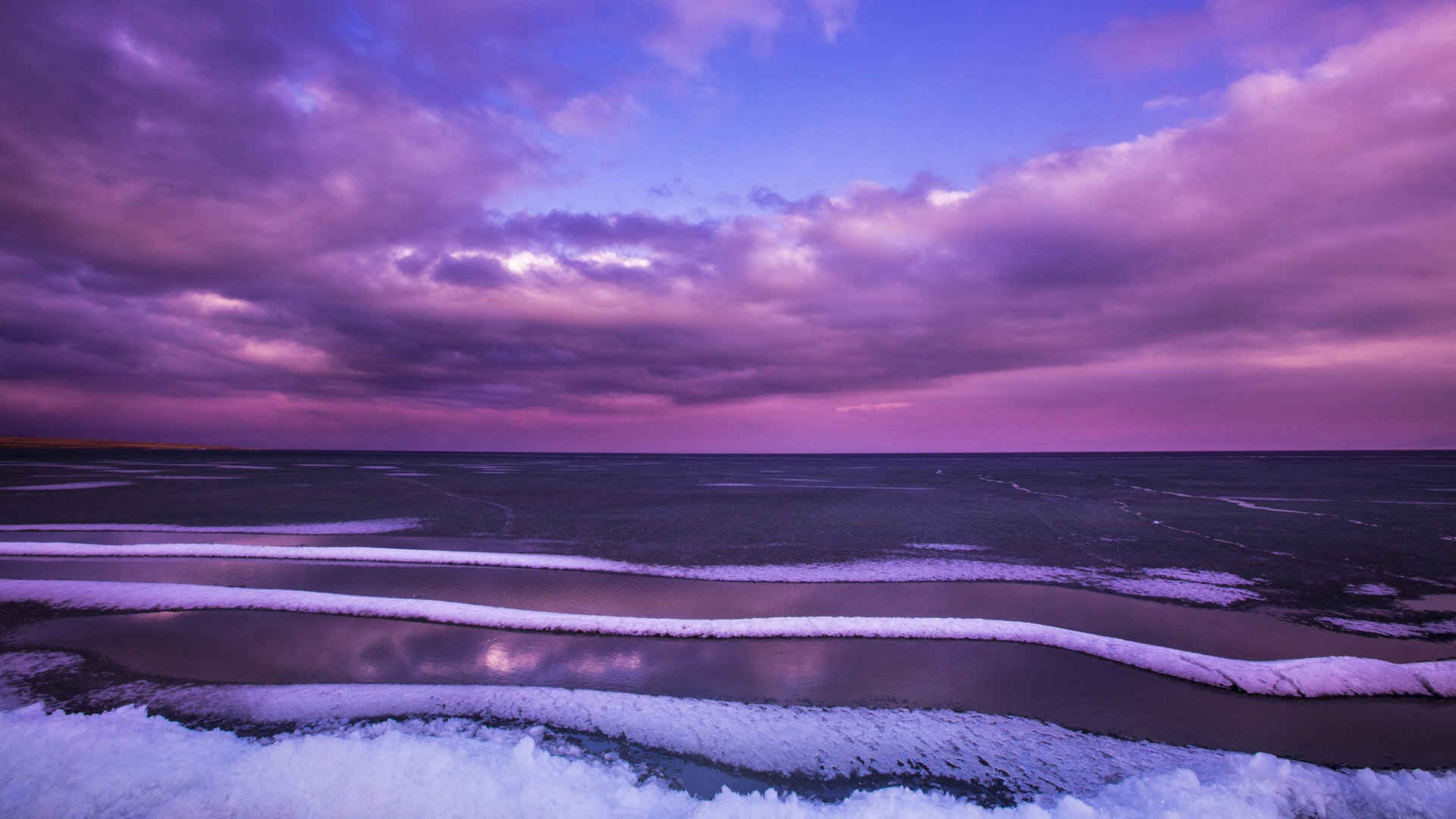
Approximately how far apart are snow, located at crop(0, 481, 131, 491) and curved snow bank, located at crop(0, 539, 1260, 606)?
717 inches

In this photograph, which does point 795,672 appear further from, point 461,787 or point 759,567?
point 759,567

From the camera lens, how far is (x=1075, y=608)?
24.3 feet

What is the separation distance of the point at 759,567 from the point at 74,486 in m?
30.8

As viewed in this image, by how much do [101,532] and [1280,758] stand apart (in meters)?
17.9

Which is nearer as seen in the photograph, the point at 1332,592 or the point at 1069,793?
Answer: the point at 1069,793

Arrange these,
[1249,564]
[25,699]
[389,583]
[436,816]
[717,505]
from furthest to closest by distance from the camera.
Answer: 1. [717,505]
2. [1249,564]
3. [389,583]
4. [25,699]
5. [436,816]

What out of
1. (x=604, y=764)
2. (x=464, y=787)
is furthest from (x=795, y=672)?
(x=464, y=787)

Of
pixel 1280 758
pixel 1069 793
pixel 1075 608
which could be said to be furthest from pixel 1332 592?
pixel 1069 793

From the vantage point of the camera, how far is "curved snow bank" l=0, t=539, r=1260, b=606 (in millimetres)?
8727

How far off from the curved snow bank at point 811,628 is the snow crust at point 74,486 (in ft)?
73.8

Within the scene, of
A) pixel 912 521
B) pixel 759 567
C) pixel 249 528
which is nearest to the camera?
pixel 759 567

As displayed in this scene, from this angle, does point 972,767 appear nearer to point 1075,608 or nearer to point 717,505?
point 1075,608

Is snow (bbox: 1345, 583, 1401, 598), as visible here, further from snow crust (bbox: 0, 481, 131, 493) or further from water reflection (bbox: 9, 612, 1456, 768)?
snow crust (bbox: 0, 481, 131, 493)

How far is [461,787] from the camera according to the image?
11.0 ft
